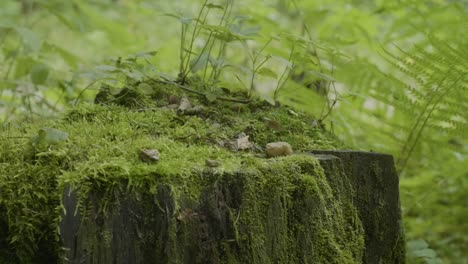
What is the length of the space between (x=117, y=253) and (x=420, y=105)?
227 cm

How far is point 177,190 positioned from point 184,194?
3 centimetres

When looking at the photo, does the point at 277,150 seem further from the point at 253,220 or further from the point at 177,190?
the point at 177,190

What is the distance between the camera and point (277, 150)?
192 cm

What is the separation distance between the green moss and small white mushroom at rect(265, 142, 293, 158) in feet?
0.13

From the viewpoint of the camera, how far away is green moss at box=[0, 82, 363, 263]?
1498 millimetres

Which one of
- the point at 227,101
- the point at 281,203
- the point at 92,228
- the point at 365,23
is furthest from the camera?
the point at 365,23

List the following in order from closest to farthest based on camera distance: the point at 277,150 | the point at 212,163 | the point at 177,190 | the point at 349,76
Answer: the point at 177,190, the point at 212,163, the point at 277,150, the point at 349,76

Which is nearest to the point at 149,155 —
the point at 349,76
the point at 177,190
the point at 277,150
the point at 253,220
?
the point at 177,190

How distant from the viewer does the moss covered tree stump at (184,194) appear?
1483 mm

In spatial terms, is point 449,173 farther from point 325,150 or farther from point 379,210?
point 325,150

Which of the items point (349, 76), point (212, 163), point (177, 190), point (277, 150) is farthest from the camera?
point (349, 76)

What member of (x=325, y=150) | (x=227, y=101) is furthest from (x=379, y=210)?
(x=227, y=101)

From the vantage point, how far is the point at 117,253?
1477 millimetres

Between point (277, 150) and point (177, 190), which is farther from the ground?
point (277, 150)
